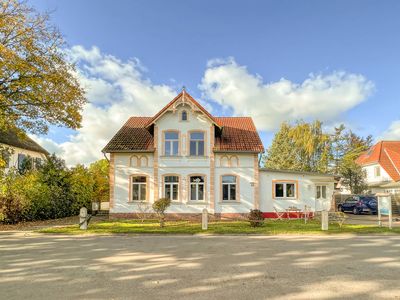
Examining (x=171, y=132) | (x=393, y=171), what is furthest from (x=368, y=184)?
(x=171, y=132)

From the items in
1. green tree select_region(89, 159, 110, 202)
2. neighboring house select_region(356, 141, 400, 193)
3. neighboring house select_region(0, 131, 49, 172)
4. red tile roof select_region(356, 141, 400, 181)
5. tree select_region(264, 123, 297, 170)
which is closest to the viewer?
green tree select_region(89, 159, 110, 202)

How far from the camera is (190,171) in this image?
22594 mm

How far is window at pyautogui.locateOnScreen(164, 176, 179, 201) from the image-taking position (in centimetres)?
2264

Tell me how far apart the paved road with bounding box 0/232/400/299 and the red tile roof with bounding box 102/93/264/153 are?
1030 centimetres

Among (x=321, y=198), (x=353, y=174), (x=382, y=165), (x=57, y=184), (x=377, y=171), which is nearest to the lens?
(x=321, y=198)

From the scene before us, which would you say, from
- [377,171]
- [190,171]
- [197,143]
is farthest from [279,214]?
[377,171]

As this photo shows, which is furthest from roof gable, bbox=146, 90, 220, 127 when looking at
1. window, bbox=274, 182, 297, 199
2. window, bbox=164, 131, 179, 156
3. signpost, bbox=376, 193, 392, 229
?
signpost, bbox=376, 193, 392, 229

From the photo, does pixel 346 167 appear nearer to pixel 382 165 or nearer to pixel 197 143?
pixel 382 165

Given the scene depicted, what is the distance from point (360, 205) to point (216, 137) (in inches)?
631

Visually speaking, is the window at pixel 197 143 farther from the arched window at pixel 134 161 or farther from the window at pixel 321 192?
the window at pixel 321 192

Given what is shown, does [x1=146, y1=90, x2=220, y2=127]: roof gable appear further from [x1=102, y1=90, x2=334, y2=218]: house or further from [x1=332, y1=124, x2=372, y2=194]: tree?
[x1=332, y1=124, x2=372, y2=194]: tree

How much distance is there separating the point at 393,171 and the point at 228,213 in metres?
29.2

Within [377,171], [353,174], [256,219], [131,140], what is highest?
[131,140]

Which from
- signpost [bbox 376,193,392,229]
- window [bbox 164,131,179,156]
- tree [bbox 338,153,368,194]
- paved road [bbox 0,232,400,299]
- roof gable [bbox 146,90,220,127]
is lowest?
paved road [bbox 0,232,400,299]
